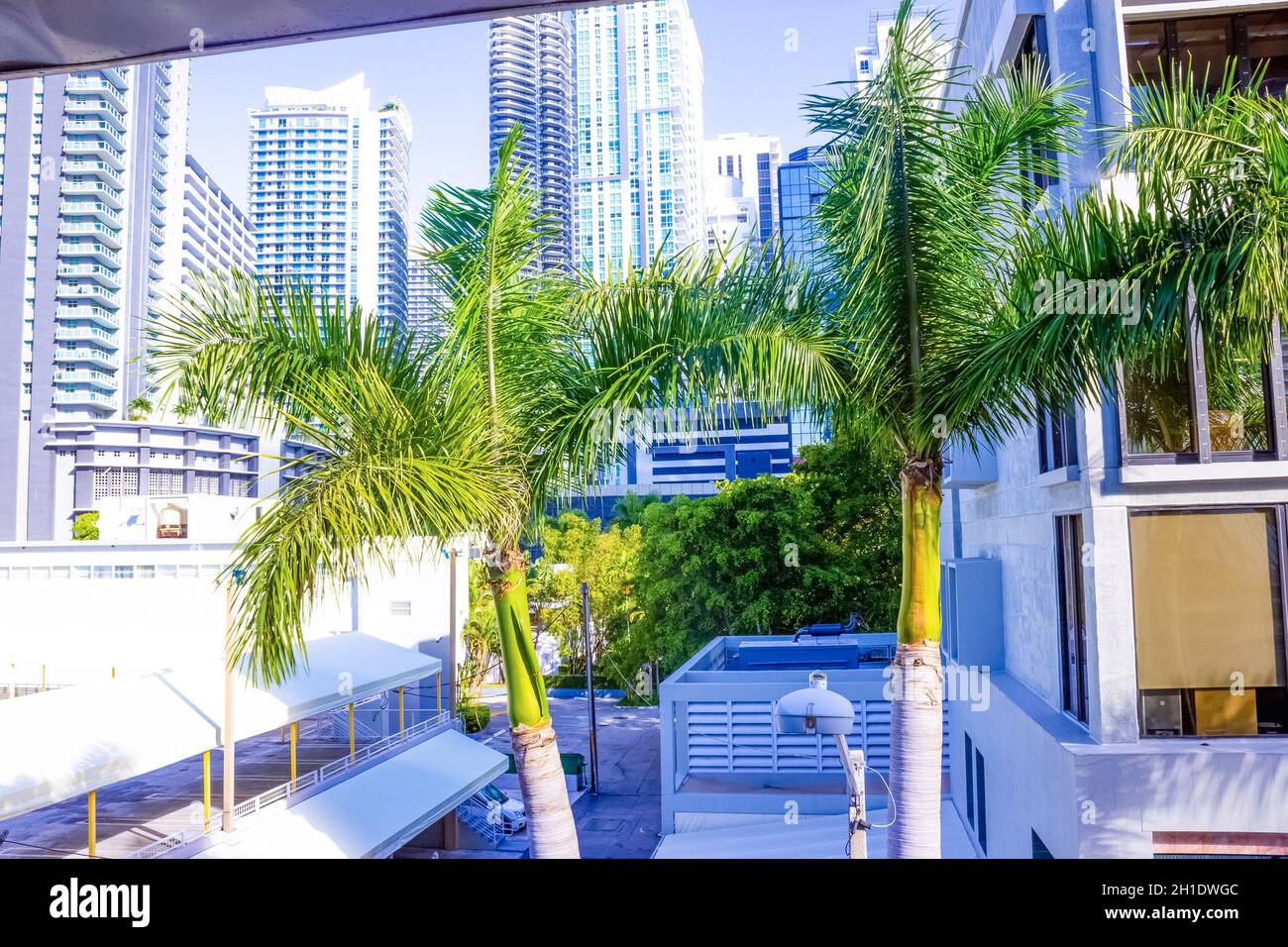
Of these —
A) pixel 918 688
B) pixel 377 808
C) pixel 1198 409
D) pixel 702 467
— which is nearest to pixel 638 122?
pixel 1198 409

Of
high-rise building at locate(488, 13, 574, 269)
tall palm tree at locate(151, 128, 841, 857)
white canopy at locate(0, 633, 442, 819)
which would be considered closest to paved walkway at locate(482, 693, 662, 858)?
white canopy at locate(0, 633, 442, 819)

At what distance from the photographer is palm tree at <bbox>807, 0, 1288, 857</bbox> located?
105 inches

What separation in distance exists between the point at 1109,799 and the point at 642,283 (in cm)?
295

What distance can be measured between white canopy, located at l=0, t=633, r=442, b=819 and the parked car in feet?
8.28

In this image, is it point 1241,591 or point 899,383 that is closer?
point 899,383

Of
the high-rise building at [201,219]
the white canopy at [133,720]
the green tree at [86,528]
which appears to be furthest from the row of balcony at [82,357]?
the white canopy at [133,720]

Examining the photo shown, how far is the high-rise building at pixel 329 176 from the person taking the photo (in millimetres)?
6426

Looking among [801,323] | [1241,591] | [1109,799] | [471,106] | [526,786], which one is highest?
[471,106]

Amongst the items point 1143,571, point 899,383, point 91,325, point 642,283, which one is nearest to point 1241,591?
point 1143,571

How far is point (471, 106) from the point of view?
13.3 feet

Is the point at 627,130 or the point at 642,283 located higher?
the point at 627,130

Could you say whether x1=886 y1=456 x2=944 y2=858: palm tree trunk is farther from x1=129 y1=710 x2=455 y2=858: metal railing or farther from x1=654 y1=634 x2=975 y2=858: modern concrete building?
x1=654 y1=634 x2=975 y2=858: modern concrete building

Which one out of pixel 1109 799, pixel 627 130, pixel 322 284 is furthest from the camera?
pixel 627 130

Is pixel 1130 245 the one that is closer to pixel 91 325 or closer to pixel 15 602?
pixel 15 602
